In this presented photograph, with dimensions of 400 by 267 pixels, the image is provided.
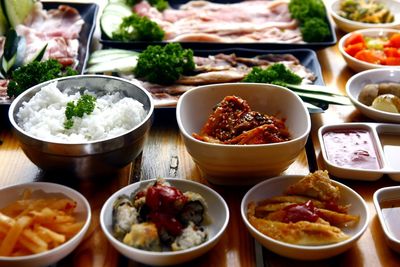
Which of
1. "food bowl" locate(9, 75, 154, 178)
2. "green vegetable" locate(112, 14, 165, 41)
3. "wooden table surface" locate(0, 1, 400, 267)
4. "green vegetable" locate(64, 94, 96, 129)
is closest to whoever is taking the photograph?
"wooden table surface" locate(0, 1, 400, 267)

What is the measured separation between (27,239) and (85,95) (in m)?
0.61

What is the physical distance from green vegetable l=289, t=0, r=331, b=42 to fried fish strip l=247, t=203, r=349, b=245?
1.53m

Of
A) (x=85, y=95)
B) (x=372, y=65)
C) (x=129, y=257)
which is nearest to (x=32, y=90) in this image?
(x=85, y=95)

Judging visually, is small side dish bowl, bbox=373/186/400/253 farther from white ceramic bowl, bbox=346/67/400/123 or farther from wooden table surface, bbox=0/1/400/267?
white ceramic bowl, bbox=346/67/400/123

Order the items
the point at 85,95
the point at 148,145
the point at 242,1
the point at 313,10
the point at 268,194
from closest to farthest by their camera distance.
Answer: the point at 268,194 → the point at 85,95 → the point at 148,145 → the point at 313,10 → the point at 242,1

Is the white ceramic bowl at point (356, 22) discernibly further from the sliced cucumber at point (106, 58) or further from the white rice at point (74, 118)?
the white rice at point (74, 118)

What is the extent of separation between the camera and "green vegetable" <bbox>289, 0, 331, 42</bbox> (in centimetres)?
292

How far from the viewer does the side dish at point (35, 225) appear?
4.95 ft

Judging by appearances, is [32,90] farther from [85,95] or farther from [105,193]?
[105,193]

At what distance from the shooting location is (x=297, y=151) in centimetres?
182

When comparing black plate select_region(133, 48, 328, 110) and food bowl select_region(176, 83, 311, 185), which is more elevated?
food bowl select_region(176, 83, 311, 185)

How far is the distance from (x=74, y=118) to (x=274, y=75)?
36.3 inches

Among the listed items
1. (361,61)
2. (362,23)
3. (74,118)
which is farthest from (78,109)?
(362,23)

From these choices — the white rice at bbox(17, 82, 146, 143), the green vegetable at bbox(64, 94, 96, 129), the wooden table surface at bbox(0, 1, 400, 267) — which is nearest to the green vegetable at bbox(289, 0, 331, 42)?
the wooden table surface at bbox(0, 1, 400, 267)
